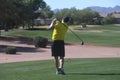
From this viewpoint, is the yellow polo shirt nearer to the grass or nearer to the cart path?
the cart path

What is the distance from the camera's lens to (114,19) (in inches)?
6324

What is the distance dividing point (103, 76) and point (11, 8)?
38193mm

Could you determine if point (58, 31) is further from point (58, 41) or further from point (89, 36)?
point (89, 36)

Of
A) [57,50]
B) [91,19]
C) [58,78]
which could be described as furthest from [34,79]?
[91,19]

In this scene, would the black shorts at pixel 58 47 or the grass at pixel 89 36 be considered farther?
the grass at pixel 89 36

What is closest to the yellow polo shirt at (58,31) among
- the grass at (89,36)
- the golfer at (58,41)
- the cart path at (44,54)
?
the golfer at (58,41)

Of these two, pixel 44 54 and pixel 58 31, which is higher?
pixel 58 31

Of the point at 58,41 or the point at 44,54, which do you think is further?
the point at 44,54

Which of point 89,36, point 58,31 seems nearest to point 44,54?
point 58,31

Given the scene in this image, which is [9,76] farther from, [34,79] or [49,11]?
[49,11]

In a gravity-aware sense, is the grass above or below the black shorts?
below

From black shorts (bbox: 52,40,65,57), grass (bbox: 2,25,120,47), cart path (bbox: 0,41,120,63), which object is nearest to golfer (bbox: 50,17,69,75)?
black shorts (bbox: 52,40,65,57)

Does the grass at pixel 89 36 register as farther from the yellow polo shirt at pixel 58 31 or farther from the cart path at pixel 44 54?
the yellow polo shirt at pixel 58 31

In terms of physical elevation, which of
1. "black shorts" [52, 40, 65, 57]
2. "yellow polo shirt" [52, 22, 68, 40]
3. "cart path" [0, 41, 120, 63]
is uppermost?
"yellow polo shirt" [52, 22, 68, 40]
